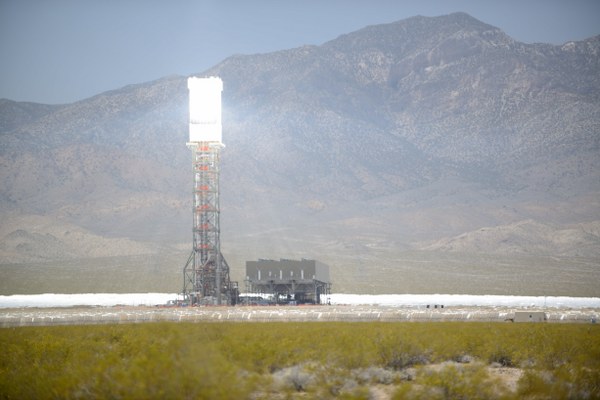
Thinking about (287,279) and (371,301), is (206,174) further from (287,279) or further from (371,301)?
(371,301)

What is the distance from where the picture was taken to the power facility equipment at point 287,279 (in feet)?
297

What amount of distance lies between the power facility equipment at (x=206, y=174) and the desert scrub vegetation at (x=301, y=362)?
40295mm

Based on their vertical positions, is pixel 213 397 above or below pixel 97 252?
below

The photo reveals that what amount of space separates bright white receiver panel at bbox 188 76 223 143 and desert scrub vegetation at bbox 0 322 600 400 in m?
43.3

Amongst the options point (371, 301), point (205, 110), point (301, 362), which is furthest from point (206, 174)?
point (301, 362)

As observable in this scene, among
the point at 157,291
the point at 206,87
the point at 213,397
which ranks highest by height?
the point at 206,87

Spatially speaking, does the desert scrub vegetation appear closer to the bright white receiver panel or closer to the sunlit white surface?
the bright white receiver panel

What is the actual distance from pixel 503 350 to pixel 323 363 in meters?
9.04

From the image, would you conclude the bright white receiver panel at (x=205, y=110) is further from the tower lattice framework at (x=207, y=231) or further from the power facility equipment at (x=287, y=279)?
the power facility equipment at (x=287, y=279)

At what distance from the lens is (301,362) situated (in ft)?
101

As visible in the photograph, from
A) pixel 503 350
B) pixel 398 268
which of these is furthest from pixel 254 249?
pixel 503 350

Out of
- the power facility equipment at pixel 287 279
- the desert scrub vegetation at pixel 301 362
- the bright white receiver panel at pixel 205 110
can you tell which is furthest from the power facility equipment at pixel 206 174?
the desert scrub vegetation at pixel 301 362

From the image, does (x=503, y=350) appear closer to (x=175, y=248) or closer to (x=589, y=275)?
(x=589, y=275)

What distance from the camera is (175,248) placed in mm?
189125
